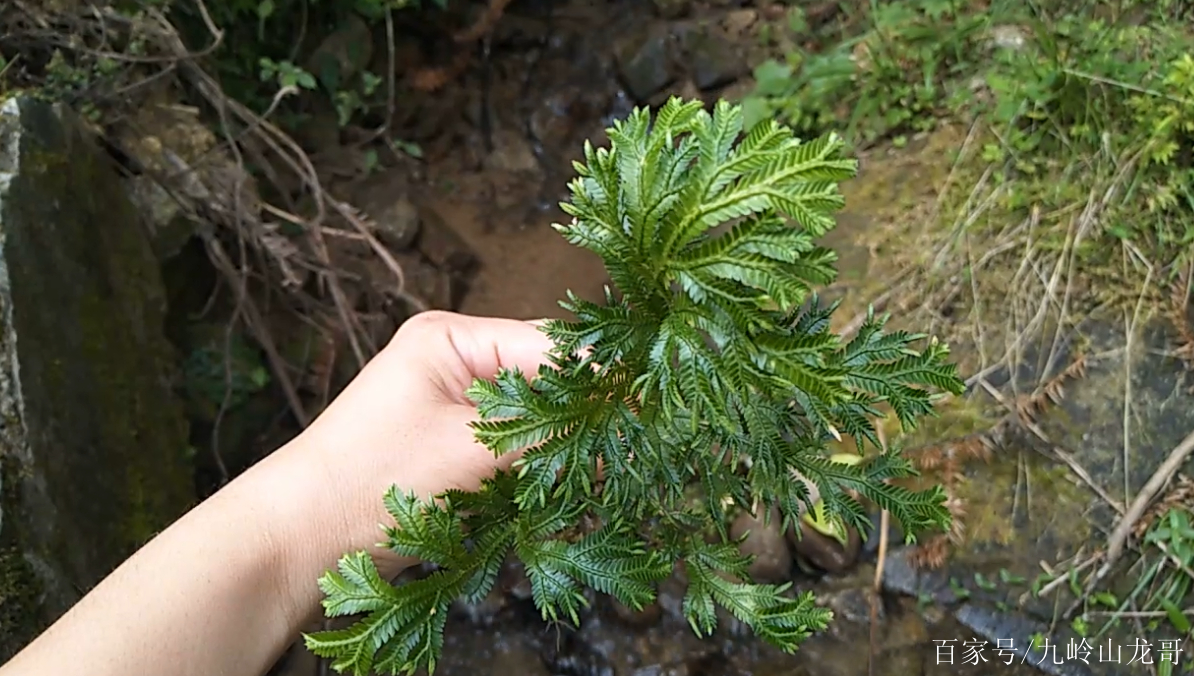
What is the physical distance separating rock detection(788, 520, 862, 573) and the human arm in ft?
4.52

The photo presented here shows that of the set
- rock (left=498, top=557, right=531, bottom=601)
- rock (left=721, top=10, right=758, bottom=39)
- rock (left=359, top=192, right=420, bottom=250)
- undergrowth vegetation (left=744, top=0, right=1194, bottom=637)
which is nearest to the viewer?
undergrowth vegetation (left=744, top=0, right=1194, bottom=637)

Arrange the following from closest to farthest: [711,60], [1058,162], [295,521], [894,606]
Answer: [295,521], [894,606], [1058,162], [711,60]

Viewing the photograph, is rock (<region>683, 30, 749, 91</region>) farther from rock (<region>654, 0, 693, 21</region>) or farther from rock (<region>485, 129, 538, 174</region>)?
rock (<region>485, 129, 538, 174</region>)

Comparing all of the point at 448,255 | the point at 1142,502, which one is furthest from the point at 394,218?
the point at 1142,502

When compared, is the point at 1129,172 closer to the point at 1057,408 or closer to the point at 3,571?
the point at 1057,408

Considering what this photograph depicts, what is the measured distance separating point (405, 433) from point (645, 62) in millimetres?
3105

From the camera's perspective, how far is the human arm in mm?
1383

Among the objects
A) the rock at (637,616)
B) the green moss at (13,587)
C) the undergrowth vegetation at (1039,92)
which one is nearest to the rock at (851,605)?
the rock at (637,616)

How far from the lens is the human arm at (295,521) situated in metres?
1.38

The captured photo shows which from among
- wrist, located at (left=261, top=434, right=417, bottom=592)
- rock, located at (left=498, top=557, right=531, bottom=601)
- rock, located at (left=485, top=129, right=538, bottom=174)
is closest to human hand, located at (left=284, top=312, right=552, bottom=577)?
wrist, located at (left=261, top=434, right=417, bottom=592)

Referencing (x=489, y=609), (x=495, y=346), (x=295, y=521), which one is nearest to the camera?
(x=295, y=521)

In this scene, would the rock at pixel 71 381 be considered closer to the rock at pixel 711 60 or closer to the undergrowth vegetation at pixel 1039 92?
the undergrowth vegetation at pixel 1039 92

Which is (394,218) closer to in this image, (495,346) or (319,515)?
(495,346)

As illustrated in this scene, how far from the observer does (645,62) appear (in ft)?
13.8
